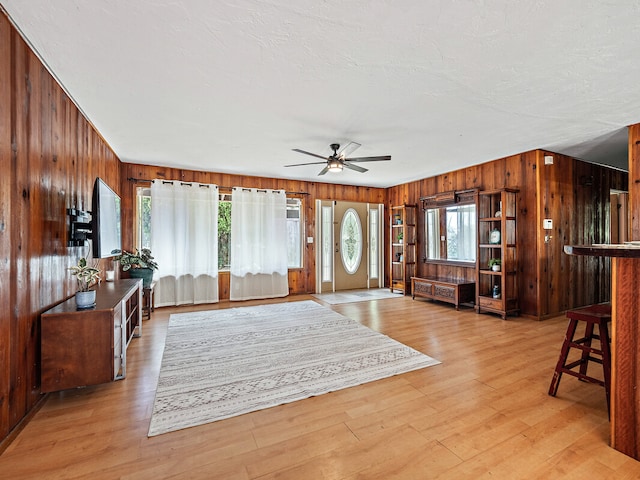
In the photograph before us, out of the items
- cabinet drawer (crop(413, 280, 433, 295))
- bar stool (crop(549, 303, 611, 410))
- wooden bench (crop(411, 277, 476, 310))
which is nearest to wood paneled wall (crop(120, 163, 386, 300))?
cabinet drawer (crop(413, 280, 433, 295))

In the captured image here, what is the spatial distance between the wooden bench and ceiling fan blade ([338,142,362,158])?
2844 millimetres

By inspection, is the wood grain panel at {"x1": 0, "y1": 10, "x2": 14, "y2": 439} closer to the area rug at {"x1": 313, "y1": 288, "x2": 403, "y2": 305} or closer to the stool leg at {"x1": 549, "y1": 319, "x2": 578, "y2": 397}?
the stool leg at {"x1": 549, "y1": 319, "x2": 578, "y2": 397}

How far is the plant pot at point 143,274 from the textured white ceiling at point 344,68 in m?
1.80

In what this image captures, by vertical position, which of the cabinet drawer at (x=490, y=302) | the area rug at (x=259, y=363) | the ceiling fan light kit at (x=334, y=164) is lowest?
the area rug at (x=259, y=363)

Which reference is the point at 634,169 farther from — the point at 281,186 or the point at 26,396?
the point at 26,396

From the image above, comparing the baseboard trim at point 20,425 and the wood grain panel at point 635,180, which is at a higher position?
the wood grain panel at point 635,180

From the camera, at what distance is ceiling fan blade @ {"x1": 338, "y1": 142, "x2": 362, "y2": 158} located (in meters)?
3.78

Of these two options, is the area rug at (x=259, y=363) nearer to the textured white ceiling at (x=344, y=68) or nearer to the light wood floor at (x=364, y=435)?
the light wood floor at (x=364, y=435)

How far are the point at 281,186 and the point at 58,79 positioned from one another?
12.9ft

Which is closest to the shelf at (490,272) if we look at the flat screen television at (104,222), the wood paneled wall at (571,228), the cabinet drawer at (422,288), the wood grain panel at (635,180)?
the wood paneled wall at (571,228)

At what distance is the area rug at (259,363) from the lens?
2098 millimetres

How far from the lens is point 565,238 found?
14.7ft

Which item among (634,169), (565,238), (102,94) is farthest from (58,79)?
(565,238)

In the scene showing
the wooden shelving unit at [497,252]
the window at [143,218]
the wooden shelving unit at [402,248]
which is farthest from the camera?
the wooden shelving unit at [402,248]
